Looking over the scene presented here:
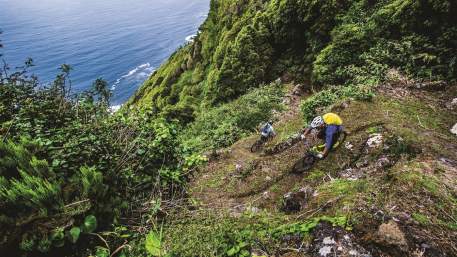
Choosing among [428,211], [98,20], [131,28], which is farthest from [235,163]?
[98,20]

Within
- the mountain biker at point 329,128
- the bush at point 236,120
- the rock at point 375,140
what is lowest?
the bush at point 236,120

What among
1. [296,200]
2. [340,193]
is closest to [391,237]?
[340,193]

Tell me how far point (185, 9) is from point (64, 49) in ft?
242

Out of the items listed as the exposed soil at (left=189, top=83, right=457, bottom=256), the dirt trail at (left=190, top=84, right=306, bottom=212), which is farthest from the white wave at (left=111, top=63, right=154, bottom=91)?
the exposed soil at (left=189, top=83, right=457, bottom=256)

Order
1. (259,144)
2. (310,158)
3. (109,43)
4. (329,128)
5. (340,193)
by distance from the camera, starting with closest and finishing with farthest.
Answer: (340,193), (329,128), (310,158), (259,144), (109,43)

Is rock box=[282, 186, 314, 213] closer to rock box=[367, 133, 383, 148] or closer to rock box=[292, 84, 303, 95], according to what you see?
rock box=[367, 133, 383, 148]

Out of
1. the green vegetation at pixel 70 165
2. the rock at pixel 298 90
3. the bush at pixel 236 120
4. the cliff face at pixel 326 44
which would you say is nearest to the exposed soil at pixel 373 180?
the green vegetation at pixel 70 165

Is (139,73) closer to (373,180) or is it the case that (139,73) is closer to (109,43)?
(109,43)

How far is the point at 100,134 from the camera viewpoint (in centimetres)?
584

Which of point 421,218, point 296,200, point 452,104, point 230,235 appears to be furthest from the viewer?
point 452,104

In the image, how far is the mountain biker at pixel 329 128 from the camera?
875 centimetres

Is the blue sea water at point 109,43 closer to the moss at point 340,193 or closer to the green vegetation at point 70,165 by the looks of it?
the green vegetation at point 70,165

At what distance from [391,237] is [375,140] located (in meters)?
5.09

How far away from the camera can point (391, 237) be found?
411 cm
